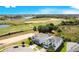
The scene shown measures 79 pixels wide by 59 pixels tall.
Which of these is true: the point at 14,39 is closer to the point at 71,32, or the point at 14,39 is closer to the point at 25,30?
the point at 25,30

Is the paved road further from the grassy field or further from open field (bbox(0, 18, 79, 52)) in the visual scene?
the grassy field

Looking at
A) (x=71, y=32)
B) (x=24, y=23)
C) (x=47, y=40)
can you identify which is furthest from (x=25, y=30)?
(x=71, y=32)

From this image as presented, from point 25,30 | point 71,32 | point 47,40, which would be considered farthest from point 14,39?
point 71,32

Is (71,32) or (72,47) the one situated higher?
(71,32)

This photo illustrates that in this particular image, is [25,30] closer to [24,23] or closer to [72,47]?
[24,23]

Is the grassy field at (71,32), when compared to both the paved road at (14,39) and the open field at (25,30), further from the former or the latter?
the paved road at (14,39)
